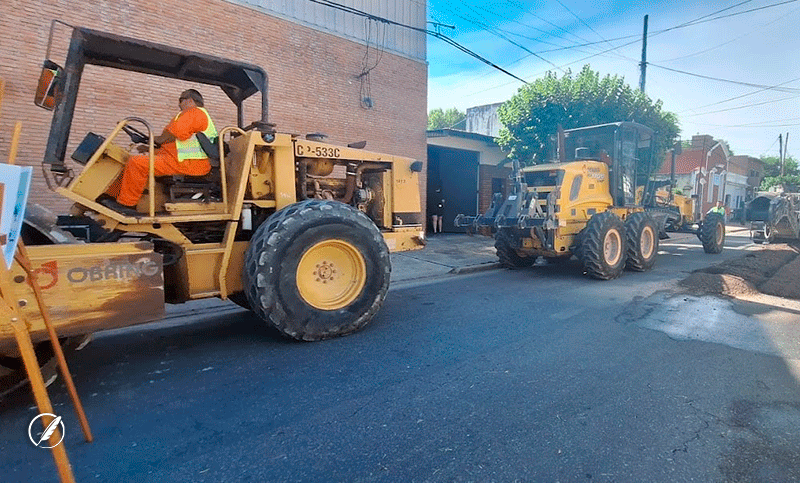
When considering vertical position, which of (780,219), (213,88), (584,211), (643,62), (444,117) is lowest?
(780,219)

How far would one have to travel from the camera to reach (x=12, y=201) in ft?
6.49

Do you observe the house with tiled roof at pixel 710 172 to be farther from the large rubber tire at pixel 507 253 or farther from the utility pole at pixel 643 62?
the large rubber tire at pixel 507 253

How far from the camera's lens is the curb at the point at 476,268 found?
9.26m

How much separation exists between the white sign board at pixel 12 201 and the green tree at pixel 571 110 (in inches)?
552

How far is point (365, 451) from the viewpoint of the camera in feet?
8.42

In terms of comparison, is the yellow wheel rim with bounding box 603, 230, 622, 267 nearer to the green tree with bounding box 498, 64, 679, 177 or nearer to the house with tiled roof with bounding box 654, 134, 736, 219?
the green tree with bounding box 498, 64, 679, 177

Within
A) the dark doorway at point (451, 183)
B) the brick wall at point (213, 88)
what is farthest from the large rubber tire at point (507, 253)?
the dark doorway at point (451, 183)

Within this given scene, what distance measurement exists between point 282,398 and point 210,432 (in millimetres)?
567

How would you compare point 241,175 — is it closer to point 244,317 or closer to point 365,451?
point 244,317

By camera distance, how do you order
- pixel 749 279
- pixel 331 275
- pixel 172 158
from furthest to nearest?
pixel 749 279
pixel 331 275
pixel 172 158

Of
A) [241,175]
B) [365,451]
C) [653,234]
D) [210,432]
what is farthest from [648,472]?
[653,234]

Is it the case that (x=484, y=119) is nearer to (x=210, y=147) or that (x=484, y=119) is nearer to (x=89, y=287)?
(x=210, y=147)

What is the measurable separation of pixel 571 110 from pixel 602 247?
7.82 meters

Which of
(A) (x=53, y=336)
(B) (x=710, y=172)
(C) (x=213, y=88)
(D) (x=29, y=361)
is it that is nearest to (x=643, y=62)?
(C) (x=213, y=88)
